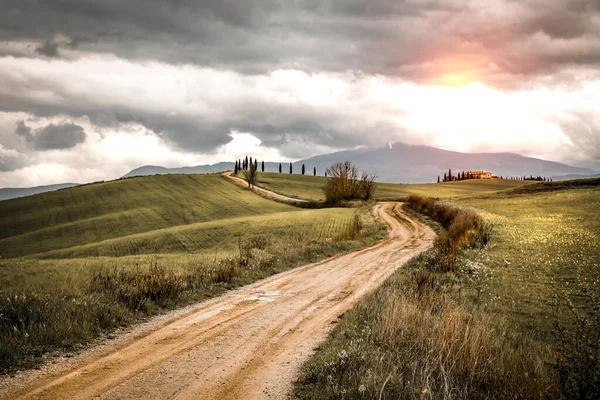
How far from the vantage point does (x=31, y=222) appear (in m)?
86.6

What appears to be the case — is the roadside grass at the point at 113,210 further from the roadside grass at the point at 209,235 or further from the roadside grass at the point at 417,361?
the roadside grass at the point at 417,361

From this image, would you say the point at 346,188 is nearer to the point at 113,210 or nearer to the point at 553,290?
the point at 113,210

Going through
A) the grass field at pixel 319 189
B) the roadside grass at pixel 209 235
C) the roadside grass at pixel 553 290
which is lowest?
the roadside grass at pixel 209 235

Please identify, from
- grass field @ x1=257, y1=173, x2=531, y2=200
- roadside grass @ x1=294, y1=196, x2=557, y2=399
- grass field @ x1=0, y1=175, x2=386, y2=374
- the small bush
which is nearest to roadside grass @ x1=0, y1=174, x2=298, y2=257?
grass field @ x1=0, y1=175, x2=386, y2=374

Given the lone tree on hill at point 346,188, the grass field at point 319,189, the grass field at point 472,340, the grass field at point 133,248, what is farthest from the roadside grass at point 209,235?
the grass field at point 319,189

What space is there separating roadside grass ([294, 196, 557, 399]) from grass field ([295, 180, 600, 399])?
2cm

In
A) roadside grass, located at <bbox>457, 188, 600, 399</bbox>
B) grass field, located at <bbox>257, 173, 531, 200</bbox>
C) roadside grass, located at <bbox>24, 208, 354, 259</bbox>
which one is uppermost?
grass field, located at <bbox>257, 173, 531, 200</bbox>

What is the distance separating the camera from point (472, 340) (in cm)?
823

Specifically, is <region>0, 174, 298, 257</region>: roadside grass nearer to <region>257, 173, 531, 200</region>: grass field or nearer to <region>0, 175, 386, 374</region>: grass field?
Answer: <region>0, 175, 386, 374</region>: grass field

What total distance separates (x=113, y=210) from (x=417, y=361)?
95.7 metres

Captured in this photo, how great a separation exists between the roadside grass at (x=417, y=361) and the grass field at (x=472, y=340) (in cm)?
2

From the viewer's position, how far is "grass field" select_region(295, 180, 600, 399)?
6.89 meters

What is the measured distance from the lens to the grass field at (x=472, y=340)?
689 cm

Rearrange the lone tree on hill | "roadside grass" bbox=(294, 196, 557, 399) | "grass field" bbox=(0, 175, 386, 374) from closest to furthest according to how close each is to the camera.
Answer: "roadside grass" bbox=(294, 196, 557, 399)
"grass field" bbox=(0, 175, 386, 374)
the lone tree on hill
